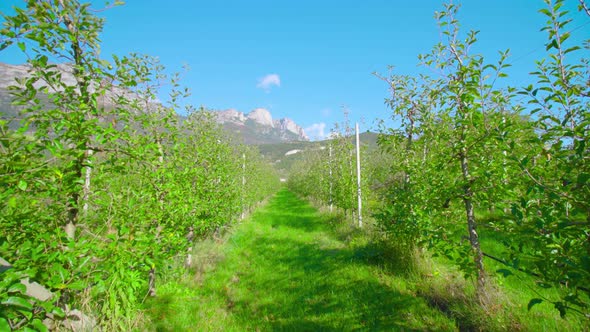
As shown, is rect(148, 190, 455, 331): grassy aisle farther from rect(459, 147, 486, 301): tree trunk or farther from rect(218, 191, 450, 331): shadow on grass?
rect(459, 147, 486, 301): tree trunk

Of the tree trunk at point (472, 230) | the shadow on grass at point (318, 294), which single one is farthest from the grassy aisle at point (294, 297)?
the tree trunk at point (472, 230)

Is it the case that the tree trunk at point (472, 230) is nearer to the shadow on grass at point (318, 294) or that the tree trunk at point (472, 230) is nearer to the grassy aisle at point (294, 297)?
the grassy aisle at point (294, 297)

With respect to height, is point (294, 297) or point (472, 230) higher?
point (472, 230)

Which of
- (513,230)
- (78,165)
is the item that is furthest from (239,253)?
(513,230)

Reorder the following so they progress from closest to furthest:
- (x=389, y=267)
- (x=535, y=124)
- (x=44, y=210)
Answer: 1. (x=535, y=124)
2. (x=44, y=210)
3. (x=389, y=267)

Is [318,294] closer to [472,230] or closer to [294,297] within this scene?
[294,297]

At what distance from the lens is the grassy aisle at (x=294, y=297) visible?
179 inches

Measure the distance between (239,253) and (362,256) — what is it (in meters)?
4.52

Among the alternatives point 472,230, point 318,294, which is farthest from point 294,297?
point 472,230

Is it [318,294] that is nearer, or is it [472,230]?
[472,230]

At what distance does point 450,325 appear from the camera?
12.8ft

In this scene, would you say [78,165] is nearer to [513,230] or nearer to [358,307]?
[513,230]

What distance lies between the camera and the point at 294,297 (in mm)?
5801

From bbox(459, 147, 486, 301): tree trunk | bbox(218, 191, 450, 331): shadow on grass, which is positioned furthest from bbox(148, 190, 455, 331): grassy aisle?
bbox(459, 147, 486, 301): tree trunk
